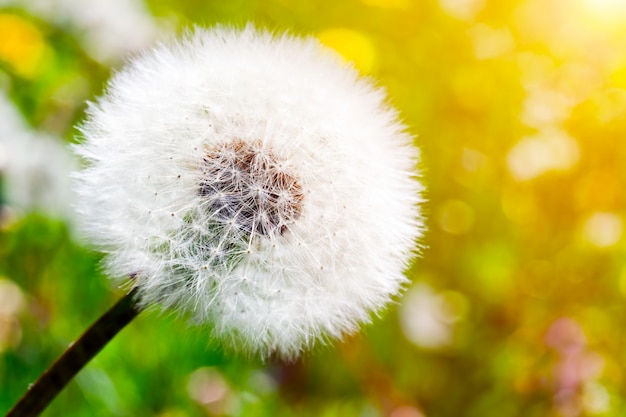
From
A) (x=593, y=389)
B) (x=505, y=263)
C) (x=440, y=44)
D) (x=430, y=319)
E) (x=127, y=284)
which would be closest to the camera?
(x=127, y=284)

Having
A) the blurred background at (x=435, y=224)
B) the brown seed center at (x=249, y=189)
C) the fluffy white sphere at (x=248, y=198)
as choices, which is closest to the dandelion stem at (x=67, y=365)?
the fluffy white sphere at (x=248, y=198)

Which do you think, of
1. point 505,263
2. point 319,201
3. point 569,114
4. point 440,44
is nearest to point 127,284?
Answer: point 319,201

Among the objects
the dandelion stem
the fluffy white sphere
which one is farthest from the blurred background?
the dandelion stem

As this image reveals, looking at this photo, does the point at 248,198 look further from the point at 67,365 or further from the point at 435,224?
the point at 435,224

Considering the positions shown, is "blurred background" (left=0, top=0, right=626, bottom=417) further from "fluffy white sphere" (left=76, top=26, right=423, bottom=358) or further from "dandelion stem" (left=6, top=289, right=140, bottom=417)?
"dandelion stem" (left=6, top=289, right=140, bottom=417)

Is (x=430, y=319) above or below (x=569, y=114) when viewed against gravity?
below

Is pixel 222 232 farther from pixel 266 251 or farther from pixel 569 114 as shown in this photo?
pixel 569 114

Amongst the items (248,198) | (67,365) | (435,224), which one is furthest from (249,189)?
(435,224)
